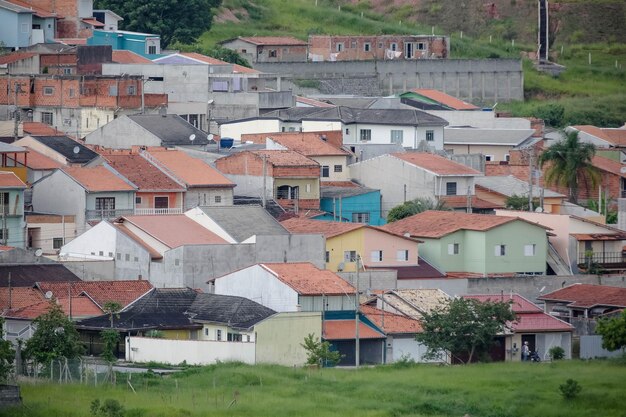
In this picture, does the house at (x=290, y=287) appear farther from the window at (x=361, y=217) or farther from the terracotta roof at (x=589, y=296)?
the window at (x=361, y=217)

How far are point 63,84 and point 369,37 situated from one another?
26.2 metres

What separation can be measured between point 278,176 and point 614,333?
1848 centimetres

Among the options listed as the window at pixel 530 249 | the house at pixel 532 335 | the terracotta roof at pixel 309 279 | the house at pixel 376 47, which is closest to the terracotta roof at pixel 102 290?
the terracotta roof at pixel 309 279

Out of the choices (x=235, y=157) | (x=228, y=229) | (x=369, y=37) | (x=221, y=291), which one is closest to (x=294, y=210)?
(x=235, y=157)

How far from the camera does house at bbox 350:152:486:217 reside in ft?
210

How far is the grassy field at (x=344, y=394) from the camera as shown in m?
40.5

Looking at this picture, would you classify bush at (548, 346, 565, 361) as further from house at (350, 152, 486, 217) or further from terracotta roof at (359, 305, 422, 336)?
house at (350, 152, 486, 217)

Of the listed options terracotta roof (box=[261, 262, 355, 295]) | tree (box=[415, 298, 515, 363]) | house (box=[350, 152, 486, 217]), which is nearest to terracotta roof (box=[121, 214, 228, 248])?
terracotta roof (box=[261, 262, 355, 295])

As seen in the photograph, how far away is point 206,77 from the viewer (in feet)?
239

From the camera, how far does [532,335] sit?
49.5 m

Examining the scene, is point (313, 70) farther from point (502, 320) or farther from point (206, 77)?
point (502, 320)

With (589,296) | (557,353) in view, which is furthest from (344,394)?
(589,296)

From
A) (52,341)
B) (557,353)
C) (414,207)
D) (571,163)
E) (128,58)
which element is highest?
(128,58)

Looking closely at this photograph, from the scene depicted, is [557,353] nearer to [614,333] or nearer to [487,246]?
[614,333]
